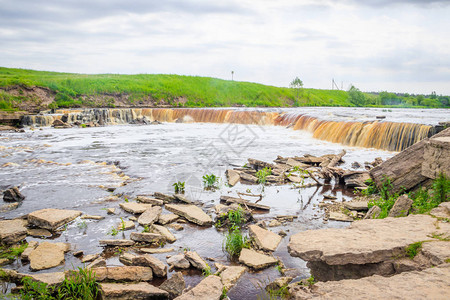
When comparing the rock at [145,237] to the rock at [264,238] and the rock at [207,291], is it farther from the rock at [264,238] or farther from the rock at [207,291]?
the rock at [207,291]

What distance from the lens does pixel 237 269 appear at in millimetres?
5070

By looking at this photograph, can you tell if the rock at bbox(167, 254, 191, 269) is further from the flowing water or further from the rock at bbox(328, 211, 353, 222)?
the rock at bbox(328, 211, 353, 222)

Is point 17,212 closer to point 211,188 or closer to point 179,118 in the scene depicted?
point 211,188

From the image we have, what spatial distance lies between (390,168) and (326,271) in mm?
4563

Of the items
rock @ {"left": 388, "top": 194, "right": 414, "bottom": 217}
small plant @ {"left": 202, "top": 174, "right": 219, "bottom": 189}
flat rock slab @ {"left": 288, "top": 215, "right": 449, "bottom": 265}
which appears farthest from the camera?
small plant @ {"left": 202, "top": 174, "right": 219, "bottom": 189}

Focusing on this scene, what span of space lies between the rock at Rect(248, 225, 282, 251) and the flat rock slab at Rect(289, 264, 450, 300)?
2.44m

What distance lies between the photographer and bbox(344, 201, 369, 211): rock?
7.73 m

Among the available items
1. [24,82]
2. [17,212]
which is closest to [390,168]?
[17,212]

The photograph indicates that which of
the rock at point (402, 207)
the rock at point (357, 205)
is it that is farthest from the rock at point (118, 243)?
the rock at point (357, 205)

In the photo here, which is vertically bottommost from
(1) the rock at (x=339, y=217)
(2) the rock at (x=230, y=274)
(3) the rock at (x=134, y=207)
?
(3) the rock at (x=134, y=207)

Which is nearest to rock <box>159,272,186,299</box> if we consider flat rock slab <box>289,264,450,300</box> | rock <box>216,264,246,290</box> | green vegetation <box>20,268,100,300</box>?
rock <box>216,264,246,290</box>

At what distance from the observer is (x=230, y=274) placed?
Result: 4914 mm

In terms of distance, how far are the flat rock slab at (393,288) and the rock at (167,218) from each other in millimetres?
4329

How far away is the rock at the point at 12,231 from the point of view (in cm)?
616
